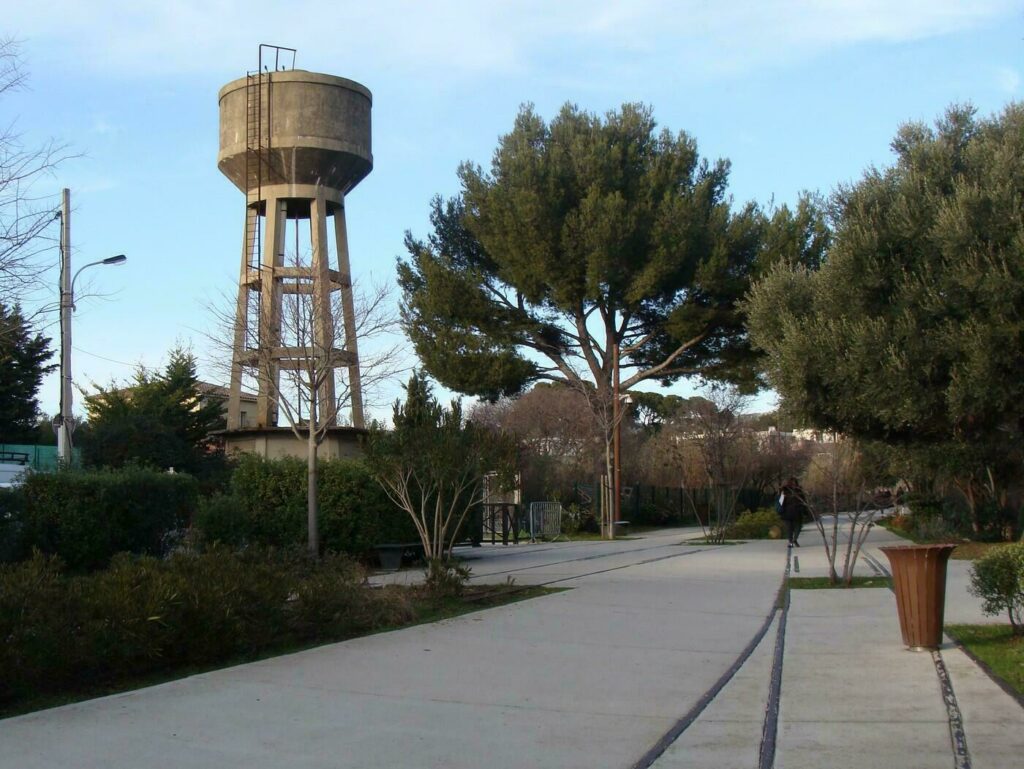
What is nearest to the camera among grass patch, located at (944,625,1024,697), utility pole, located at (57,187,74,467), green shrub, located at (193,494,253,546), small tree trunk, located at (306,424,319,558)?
grass patch, located at (944,625,1024,697)

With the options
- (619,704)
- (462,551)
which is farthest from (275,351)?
(619,704)

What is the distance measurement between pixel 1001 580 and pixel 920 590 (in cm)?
75

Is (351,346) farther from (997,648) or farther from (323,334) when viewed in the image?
(997,648)

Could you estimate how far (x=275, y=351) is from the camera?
62.0 feet

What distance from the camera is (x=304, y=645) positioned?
960 centimetres

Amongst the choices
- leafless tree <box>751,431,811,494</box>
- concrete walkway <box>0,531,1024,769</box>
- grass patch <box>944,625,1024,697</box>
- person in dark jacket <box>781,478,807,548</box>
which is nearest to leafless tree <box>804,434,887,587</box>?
person in dark jacket <box>781,478,807,548</box>

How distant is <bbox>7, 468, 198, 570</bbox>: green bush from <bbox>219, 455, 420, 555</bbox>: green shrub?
148 cm

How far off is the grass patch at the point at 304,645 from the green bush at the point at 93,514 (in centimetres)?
556

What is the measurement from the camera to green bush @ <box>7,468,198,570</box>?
15.4 m

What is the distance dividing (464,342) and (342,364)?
13.0 meters

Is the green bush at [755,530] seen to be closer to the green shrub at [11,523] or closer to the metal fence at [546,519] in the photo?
the metal fence at [546,519]

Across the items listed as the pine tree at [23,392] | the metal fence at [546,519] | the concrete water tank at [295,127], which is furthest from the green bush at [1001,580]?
the pine tree at [23,392]

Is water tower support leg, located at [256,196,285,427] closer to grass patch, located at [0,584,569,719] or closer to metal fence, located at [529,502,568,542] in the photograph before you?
grass patch, located at [0,584,569,719]

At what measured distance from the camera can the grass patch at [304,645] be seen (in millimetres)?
7134
